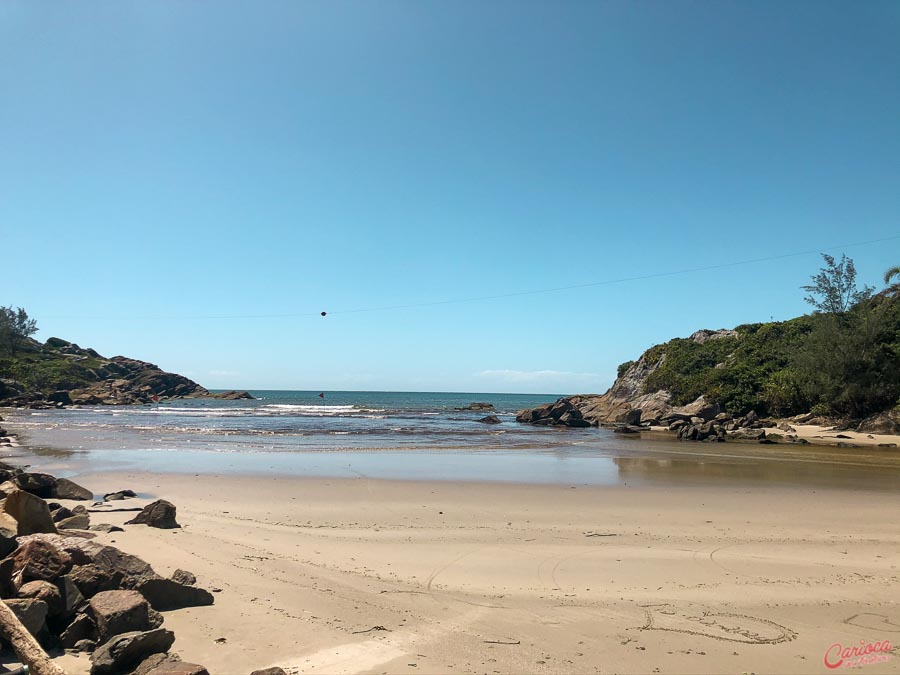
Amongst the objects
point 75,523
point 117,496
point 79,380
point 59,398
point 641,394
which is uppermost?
point 79,380

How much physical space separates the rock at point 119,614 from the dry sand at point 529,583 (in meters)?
0.30

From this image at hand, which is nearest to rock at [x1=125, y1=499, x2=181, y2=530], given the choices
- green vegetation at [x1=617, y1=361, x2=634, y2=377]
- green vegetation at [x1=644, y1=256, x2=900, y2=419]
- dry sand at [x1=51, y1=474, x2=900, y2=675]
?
dry sand at [x1=51, y1=474, x2=900, y2=675]

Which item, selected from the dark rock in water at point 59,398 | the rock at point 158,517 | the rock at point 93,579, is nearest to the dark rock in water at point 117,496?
the rock at point 158,517

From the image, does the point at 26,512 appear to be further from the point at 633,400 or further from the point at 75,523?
the point at 633,400

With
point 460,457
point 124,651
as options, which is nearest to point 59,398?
point 460,457

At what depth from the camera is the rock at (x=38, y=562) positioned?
17.2 feet

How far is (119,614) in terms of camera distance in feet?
15.7

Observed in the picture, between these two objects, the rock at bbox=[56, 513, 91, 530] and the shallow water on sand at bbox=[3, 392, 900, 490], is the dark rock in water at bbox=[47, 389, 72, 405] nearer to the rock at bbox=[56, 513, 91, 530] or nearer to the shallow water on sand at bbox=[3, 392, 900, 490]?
the shallow water on sand at bbox=[3, 392, 900, 490]

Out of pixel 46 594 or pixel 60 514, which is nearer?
pixel 46 594

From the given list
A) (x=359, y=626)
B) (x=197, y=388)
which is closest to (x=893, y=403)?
(x=359, y=626)

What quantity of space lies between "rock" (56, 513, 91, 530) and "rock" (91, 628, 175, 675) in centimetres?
445

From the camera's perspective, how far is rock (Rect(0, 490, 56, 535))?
6828 mm

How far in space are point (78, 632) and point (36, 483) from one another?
7.76 metres

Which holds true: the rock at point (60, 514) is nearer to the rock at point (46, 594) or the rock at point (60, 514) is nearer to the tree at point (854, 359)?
the rock at point (46, 594)
